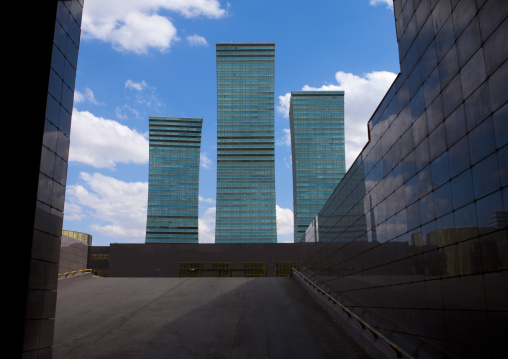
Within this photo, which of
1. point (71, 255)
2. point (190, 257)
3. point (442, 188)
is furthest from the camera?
point (190, 257)

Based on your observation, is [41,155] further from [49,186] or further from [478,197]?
[478,197]

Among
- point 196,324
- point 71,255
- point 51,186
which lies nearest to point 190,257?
point 71,255

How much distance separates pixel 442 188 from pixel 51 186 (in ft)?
39.3

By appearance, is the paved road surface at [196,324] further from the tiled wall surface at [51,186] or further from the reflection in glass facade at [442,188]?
the tiled wall surface at [51,186]

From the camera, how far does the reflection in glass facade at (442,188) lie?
11578 millimetres

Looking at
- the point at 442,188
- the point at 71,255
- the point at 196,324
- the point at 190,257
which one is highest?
the point at 190,257

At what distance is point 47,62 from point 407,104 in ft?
39.7

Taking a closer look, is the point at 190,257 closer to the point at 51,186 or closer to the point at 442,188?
the point at 51,186

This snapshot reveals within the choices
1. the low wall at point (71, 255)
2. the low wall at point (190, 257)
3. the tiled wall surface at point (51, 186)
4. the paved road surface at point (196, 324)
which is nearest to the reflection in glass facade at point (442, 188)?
the paved road surface at point (196, 324)

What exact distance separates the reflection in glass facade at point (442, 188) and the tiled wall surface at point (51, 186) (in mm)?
11437

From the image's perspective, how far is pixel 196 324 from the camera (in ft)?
72.3

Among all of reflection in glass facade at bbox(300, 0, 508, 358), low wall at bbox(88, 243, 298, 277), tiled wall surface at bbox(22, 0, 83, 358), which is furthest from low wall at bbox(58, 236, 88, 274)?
reflection in glass facade at bbox(300, 0, 508, 358)

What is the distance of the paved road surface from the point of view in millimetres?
17688

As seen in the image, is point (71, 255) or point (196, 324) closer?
point (196, 324)
